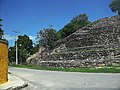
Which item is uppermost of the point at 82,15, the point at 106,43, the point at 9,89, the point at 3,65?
the point at 82,15

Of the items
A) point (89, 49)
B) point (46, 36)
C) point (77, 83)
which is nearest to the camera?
point (77, 83)

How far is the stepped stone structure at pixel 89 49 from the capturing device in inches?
1271

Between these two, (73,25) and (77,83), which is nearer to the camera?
(77,83)

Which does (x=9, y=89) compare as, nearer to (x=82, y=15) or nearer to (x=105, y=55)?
(x=105, y=55)

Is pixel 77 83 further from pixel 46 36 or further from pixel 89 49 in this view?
pixel 46 36

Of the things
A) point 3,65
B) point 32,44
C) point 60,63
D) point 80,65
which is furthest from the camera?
point 32,44

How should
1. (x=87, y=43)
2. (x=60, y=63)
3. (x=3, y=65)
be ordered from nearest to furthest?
(x=3, y=65) → (x=60, y=63) → (x=87, y=43)

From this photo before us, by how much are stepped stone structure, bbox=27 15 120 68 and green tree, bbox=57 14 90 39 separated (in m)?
9.01

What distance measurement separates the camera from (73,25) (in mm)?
63469

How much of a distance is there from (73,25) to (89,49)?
24.1 m

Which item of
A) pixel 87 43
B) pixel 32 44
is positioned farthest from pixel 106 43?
pixel 32 44

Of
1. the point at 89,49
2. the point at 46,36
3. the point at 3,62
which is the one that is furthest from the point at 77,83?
the point at 46,36

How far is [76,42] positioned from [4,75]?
31314mm

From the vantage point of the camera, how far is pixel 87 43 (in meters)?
43.5
